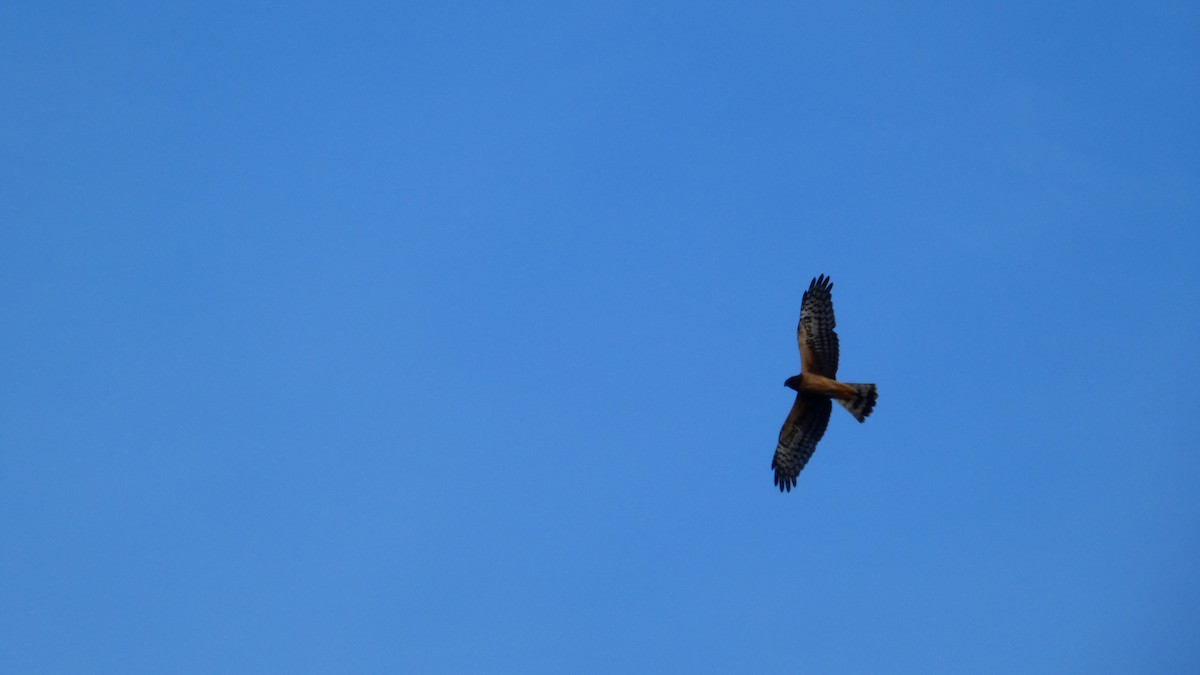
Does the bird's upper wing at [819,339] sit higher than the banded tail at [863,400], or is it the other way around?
the bird's upper wing at [819,339]

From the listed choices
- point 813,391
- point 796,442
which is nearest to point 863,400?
point 813,391

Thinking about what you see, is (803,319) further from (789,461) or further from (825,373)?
(789,461)

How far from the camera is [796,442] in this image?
2741cm

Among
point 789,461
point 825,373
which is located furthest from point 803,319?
point 789,461

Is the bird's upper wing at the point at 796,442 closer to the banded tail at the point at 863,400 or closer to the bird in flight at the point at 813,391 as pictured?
the bird in flight at the point at 813,391

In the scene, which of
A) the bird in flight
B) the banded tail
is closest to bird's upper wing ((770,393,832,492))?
the bird in flight

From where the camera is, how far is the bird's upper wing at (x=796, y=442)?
27.1 meters

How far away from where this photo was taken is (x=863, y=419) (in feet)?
84.3

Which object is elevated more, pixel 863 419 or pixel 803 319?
pixel 803 319

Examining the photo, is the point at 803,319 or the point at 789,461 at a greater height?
the point at 803,319

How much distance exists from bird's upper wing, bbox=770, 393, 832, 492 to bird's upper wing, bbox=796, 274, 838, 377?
1190 mm

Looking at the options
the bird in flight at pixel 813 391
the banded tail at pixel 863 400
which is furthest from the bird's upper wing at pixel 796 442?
the banded tail at pixel 863 400

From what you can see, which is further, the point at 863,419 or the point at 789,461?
the point at 789,461

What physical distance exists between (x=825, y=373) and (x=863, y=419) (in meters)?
1.25
